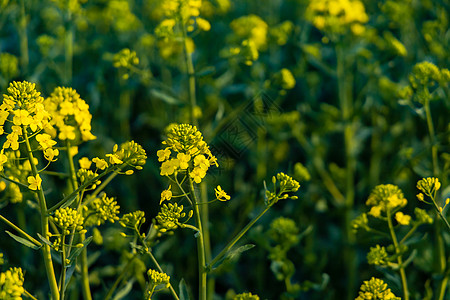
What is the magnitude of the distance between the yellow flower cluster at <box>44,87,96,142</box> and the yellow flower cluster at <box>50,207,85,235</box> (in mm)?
399

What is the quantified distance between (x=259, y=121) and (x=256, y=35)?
0.83 meters

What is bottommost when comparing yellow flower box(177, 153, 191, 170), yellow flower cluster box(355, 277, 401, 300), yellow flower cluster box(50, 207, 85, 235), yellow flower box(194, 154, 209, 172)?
yellow flower cluster box(355, 277, 401, 300)

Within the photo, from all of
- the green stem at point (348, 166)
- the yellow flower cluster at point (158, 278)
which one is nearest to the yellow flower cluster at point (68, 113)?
the yellow flower cluster at point (158, 278)

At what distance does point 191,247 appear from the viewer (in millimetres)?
3785

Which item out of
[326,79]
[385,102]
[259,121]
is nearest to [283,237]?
[259,121]

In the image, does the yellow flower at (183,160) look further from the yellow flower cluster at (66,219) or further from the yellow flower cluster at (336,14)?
the yellow flower cluster at (336,14)

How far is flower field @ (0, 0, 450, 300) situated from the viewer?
2631 millimetres

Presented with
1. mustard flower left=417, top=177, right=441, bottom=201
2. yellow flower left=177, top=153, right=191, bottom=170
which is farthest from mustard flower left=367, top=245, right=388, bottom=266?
yellow flower left=177, top=153, right=191, bottom=170

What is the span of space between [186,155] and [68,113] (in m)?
0.74

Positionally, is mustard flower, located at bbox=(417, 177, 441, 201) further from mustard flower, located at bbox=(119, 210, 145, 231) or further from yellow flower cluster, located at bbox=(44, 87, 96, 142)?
yellow flower cluster, located at bbox=(44, 87, 96, 142)

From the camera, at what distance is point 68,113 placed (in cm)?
241

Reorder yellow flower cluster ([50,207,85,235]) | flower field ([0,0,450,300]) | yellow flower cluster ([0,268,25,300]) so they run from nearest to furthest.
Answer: yellow flower cluster ([0,268,25,300]) → yellow flower cluster ([50,207,85,235]) → flower field ([0,0,450,300])

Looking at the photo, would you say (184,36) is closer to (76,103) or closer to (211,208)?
(76,103)

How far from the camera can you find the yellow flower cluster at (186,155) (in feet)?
6.75
